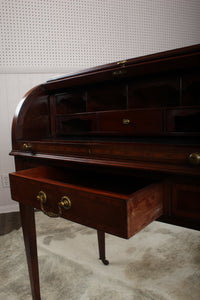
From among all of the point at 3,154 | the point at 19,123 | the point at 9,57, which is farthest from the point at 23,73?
the point at 19,123

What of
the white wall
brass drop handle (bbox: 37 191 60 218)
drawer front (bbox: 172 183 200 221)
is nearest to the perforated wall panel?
the white wall

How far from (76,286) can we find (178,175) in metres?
0.97

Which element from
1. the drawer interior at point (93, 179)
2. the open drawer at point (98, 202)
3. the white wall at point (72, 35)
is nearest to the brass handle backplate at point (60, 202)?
the open drawer at point (98, 202)

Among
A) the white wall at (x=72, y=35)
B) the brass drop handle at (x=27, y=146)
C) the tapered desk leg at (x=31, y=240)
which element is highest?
the white wall at (x=72, y=35)

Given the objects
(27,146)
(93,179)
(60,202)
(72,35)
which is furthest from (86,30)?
(60,202)

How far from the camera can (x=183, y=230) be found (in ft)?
6.15

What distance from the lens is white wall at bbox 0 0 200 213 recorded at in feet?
7.28

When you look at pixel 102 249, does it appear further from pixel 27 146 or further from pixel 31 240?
pixel 27 146

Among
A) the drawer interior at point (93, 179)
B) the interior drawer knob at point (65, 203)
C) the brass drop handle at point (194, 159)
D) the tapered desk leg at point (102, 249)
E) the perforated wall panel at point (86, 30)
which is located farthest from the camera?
the perforated wall panel at point (86, 30)

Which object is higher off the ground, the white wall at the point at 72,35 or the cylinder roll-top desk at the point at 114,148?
the white wall at the point at 72,35

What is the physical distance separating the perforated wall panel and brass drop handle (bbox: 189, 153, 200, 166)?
6.60 feet

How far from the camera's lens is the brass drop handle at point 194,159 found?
591 millimetres

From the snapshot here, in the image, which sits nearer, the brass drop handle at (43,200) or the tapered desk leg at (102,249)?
the brass drop handle at (43,200)

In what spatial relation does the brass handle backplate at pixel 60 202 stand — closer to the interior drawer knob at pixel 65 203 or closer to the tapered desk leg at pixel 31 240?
the interior drawer knob at pixel 65 203
